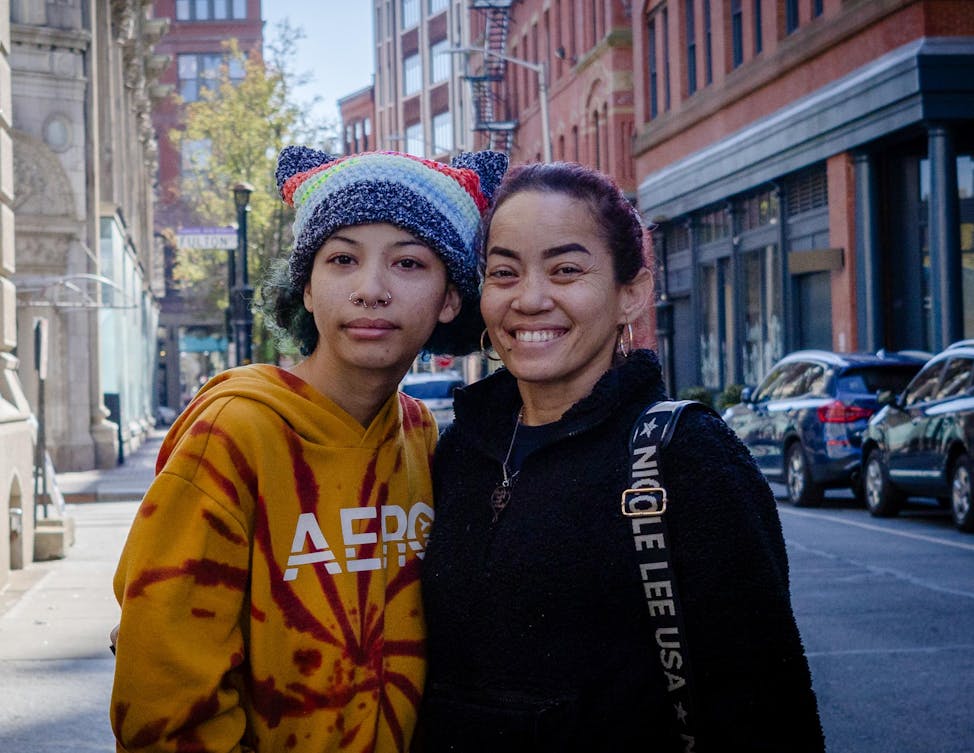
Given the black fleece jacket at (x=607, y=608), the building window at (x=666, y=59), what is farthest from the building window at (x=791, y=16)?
the black fleece jacket at (x=607, y=608)

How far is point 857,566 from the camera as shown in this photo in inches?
459

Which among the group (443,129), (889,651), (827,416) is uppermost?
(443,129)

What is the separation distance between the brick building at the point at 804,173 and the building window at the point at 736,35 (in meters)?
0.04

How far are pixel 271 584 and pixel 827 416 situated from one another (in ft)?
50.5

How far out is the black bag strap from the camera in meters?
2.40

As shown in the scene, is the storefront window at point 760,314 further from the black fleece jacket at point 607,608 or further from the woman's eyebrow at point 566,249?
the black fleece jacket at point 607,608

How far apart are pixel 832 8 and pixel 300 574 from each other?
25.0 m

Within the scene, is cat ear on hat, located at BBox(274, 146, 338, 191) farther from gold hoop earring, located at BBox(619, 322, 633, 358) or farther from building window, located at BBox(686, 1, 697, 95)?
building window, located at BBox(686, 1, 697, 95)

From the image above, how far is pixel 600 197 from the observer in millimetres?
2771

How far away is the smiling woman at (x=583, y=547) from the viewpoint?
2.43 meters

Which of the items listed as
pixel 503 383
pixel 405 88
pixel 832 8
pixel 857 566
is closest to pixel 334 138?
pixel 832 8

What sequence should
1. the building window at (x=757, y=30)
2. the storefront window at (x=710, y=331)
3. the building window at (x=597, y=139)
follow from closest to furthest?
the building window at (x=757, y=30) → the storefront window at (x=710, y=331) → the building window at (x=597, y=139)

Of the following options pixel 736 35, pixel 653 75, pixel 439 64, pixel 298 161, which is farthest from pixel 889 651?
pixel 439 64

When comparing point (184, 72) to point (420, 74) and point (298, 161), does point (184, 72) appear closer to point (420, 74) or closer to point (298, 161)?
point (420, 74)
